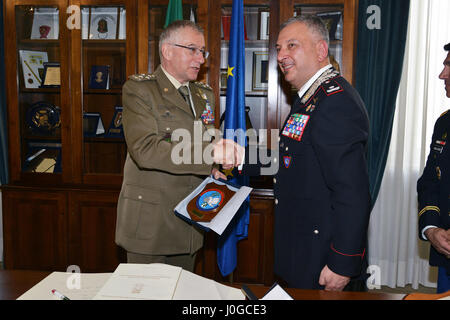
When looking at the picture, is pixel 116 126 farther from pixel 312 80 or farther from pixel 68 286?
pixel 68 286

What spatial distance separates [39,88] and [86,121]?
0.50 m

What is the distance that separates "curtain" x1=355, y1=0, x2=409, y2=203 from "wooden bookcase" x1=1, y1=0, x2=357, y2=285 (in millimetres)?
→ 353

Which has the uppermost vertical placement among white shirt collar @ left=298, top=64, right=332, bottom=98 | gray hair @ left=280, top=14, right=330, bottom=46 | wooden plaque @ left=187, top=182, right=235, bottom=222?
gray hair @ left=280, top=14, right=330, bottom=46

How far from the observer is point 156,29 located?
2932mm

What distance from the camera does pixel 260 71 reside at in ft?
9.79

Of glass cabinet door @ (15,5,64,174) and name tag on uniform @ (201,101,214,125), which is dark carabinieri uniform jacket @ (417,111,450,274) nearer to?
name tag on uniform @ (201,101,214,125)

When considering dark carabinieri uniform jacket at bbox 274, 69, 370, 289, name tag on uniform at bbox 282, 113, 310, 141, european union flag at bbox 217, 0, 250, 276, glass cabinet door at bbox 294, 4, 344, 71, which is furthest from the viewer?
glass cabinet door at bbox 294, 4, 344, 71

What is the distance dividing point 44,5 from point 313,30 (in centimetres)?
242

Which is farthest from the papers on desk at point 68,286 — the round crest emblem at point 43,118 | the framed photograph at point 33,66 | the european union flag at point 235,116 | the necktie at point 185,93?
the framed photograph at point 33,66

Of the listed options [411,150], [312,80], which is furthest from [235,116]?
[411,150]

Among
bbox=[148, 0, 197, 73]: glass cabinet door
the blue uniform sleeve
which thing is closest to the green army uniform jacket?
bbox=[148, 0, 197, 73]: glass cabinet door

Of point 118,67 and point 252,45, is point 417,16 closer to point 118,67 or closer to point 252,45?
point 252,45

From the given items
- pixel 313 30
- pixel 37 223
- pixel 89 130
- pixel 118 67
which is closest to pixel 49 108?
pixel 89 130

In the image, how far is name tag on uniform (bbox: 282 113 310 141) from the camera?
57.6 inches
